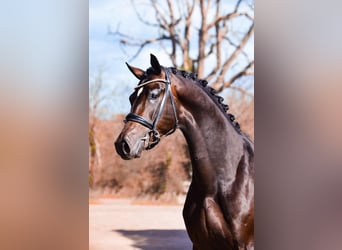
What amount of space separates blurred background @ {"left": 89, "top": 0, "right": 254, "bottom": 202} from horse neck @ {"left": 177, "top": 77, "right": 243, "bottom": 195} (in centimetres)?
79

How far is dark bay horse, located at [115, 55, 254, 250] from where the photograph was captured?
1436mm

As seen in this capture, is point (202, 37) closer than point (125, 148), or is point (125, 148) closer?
point (125, 148)

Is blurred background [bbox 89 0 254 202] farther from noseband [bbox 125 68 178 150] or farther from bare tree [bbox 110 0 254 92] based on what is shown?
noseband [bbox 125 68 178 150]

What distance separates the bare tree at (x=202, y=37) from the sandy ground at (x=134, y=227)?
2.77 ft

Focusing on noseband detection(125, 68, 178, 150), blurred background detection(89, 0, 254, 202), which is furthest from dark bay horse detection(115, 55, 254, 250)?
blurred background detection(89, 0, 254, 202)

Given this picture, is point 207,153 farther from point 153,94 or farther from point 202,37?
point 202,37

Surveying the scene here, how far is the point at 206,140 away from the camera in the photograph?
1479 millimetres

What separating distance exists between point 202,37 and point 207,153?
107 cm

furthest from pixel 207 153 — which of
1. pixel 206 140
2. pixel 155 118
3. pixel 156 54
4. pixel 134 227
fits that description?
pixel 134 227
